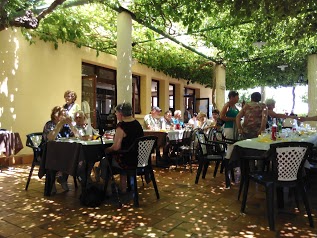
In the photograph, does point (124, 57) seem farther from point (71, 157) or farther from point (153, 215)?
point (153, 215)

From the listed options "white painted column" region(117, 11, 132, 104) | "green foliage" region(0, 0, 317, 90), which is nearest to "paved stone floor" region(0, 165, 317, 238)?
"green foliage" region(0, 0, 317, 90)

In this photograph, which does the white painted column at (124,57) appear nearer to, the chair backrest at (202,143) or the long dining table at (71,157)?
the chair backrest at (202,143)

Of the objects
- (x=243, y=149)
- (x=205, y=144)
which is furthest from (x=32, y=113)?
(x=243, y=149)

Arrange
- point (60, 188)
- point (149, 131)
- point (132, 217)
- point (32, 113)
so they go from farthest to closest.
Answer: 1. point (32, 113)
2. point (149, 131)
3. point (60, 188)
4. point (132, 217)

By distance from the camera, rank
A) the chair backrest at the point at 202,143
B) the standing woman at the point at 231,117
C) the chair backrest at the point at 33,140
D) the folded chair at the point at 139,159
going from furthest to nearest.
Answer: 1. the standing woman at the point at 231,117
2. the chair backrest at the point at 202,143
3. the chair backrest at the point at 33,140
4. the folded chair at the point at 139,159

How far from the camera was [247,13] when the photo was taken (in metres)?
3.35

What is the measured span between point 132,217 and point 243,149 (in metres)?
1.46

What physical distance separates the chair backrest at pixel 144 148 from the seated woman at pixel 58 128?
1094mm

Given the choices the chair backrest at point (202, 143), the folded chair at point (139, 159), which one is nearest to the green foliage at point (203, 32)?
the chair backrest at point (202, 143)

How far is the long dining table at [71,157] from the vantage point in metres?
3.43

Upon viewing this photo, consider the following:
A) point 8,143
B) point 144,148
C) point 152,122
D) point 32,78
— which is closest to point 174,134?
point 152,122

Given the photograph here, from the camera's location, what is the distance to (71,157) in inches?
138

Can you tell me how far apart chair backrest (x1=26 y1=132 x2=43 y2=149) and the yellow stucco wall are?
2.35 m

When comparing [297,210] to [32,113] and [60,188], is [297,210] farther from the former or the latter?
[32,113]
